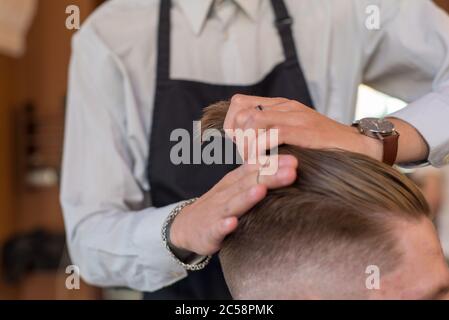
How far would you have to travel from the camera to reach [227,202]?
2.49 ft

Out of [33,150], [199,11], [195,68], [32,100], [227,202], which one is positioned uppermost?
[199,11]

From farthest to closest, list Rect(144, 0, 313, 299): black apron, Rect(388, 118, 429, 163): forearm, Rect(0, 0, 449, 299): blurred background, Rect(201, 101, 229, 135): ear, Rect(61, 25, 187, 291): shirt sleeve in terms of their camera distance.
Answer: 1. Rect(0, 0, 449, 299): blurred background
2. Rect(61, 25, 187, 291): shirt sleeve
3. Rect(144, 0, 313, 299): black apron
4. Rect(388, 118, 429, 163): forearm
5. Rect(201, 101, 229, 135): ear

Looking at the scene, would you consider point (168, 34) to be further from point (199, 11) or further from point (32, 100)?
point (32, 100)

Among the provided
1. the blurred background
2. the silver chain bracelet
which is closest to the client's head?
the silver chain bracelet

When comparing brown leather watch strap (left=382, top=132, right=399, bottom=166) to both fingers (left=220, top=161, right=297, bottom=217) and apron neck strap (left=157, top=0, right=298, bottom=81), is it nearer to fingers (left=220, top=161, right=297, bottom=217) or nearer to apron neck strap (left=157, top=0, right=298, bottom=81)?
fingers (left=220, top=161, right=297, bottom=217)

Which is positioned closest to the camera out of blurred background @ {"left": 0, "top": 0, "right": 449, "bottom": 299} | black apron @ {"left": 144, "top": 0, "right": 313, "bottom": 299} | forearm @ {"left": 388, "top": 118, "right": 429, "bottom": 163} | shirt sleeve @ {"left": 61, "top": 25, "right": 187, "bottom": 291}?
forearm @ {"left": 388, "top": 118, "right": 429, "bottom": 163}

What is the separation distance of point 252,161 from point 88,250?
54 centimetres

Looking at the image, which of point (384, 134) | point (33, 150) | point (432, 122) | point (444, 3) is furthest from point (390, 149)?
point (33, 150)

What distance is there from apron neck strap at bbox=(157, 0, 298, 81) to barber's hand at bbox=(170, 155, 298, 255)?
43 cm

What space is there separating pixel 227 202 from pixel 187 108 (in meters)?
0.37

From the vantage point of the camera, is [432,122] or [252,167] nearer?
[252,167]

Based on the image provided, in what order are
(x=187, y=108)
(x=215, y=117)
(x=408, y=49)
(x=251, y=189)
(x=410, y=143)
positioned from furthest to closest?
1. (x=408, y=49)
2. (x=187, y=108)
3. (x=410, y=143)
4. (x=215, y=117)
5. (x=251, y=189)

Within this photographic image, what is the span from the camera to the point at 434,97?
105 centimetres

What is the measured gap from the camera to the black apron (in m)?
1.05
